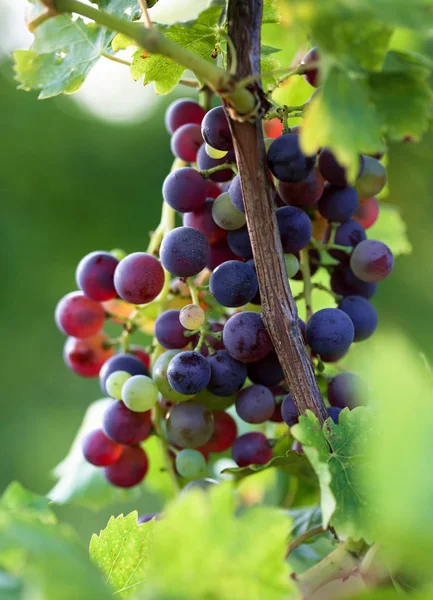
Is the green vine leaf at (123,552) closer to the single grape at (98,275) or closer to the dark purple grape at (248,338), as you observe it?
the dark purple grape at (248,338)

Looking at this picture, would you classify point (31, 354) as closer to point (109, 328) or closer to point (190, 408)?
Answer: point (109, 328)

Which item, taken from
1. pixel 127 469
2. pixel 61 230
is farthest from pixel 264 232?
pixel 61 230

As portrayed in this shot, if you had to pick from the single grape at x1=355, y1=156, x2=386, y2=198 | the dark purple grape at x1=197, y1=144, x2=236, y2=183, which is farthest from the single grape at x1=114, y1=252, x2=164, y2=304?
the single grape at x1=355, y1=156, x2=386, y2=198

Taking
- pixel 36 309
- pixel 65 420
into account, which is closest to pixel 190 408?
pixel 65 420

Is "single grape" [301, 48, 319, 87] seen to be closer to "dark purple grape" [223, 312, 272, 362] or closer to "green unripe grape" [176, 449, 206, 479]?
"dark purple grape" [223, 312, 272, 362]

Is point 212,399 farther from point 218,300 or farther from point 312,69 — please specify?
point 312,69

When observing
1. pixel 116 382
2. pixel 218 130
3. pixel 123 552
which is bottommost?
pixel 123 552

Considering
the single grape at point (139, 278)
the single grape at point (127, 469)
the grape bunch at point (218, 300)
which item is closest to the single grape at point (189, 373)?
the grape bunch at point (218, 300)

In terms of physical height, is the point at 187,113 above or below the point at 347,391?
above

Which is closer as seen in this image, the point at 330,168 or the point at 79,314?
the point at 330,168
